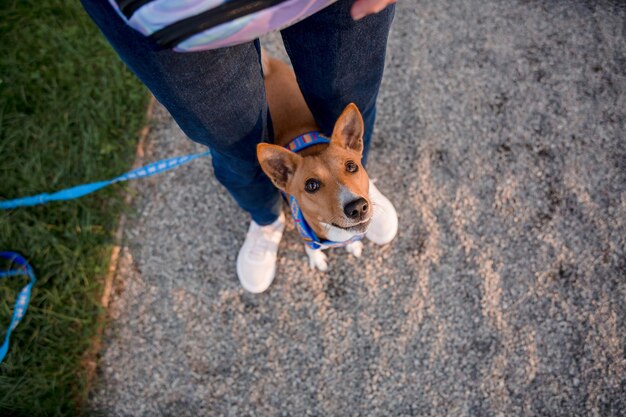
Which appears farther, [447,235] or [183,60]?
[447,235]

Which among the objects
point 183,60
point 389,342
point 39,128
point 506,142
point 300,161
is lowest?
point 389,342

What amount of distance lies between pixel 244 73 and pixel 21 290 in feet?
8.51

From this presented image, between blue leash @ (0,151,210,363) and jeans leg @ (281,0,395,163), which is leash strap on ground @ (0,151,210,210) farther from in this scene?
jeans leg @ (281,0,395,163)

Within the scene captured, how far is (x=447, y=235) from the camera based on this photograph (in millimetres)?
3010

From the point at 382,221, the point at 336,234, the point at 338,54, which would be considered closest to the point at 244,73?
the point at 338,54

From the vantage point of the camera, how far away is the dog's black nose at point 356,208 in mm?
2020

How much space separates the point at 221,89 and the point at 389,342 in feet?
6.72

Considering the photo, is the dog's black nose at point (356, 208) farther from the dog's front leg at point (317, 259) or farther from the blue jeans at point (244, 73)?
the dog's front leg at point (317, 259)

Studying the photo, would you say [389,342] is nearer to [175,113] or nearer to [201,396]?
[201,396]

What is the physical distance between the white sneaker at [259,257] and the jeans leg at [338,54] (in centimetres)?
119

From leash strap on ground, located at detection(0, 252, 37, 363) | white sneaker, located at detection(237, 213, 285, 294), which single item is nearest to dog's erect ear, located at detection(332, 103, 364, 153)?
white sneaker, located at detection(237, 213, 285, 294)

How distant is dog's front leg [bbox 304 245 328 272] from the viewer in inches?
115

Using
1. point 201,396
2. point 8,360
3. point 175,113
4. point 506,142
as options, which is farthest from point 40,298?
point 506,142

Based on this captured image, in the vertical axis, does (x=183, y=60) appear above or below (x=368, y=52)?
above
